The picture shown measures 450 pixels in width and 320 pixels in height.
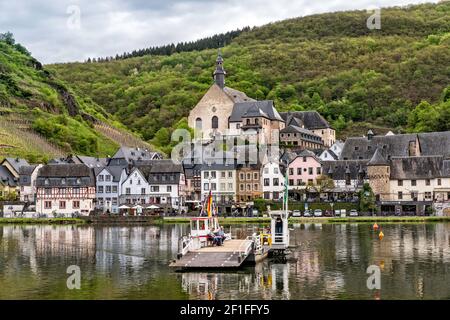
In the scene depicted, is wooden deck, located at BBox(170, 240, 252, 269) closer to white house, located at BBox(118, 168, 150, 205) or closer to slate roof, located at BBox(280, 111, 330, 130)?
white house, located at BBox(118, 168, 150, 205)

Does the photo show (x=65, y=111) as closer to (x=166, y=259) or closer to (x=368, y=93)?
(x=368, y=93)

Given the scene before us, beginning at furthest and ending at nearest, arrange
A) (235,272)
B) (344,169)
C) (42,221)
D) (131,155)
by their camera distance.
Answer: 1. (131,155)
2. (344,169)
3. (42,221)
4. (235,272)

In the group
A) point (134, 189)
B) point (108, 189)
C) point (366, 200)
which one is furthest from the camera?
point (108, 189)

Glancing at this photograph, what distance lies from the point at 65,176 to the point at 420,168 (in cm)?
5229

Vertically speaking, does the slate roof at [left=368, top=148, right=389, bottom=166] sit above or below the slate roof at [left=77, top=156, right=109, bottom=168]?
below

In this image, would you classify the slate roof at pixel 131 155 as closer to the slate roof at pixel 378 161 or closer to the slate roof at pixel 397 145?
the slate roof at pixel 397 145

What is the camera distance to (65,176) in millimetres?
108688

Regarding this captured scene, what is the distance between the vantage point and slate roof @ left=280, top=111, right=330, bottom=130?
148 meters

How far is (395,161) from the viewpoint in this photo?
104 meters

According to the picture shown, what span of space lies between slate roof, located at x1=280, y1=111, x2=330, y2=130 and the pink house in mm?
35879

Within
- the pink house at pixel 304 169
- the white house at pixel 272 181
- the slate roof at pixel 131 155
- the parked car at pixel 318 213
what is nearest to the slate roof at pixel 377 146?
the pink house at pixel 304 169

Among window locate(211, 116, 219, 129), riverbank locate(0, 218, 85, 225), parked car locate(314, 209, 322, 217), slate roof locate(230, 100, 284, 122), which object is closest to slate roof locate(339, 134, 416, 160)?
parked car locate(314, 209, 322, 217)

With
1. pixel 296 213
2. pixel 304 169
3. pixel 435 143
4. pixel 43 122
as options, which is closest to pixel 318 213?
pixel 296 213

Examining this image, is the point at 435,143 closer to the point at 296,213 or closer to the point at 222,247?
the point at 296,213
